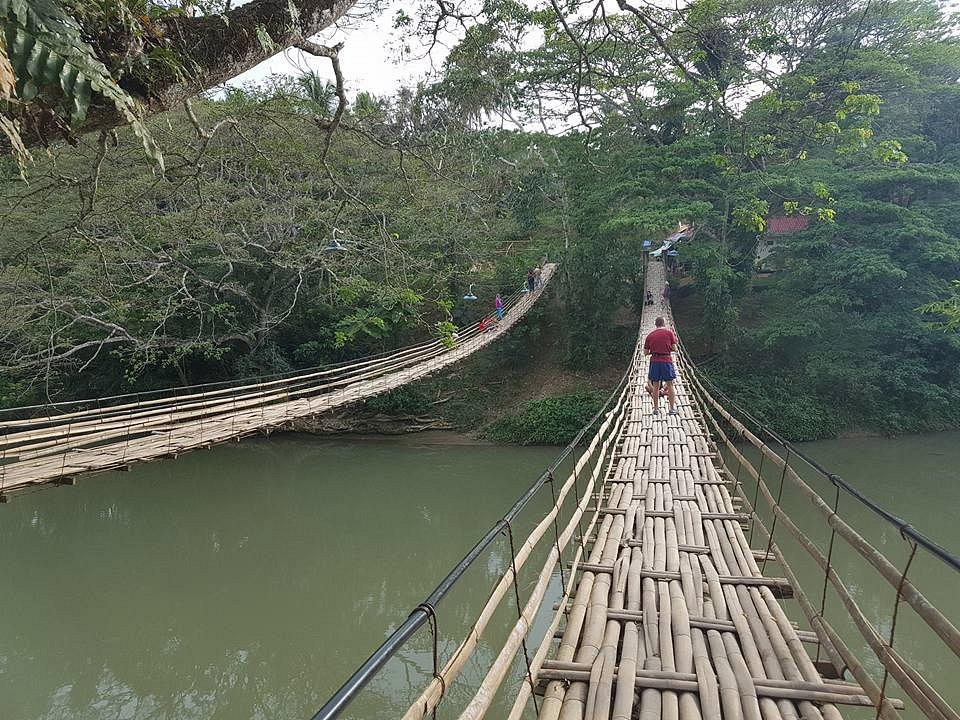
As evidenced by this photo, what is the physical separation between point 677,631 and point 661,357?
10.3 ft

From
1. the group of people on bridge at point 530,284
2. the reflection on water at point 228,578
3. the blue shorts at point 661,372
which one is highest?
the group of people on bridge at point 530,284

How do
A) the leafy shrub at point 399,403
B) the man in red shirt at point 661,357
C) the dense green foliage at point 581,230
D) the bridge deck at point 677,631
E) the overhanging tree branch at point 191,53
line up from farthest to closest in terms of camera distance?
the leafy shrub at point 399,403 → the dense green foliage at point 581,230 → the man in red shirt at point 661,357 → the overhanging tree branch at point 191,53 → the bridge deck at point 677,631

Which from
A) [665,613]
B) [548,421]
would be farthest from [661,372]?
[548,421]

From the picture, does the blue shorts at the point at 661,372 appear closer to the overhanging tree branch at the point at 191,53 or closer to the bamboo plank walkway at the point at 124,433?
the bamboo plank walkway at the point at 124,433

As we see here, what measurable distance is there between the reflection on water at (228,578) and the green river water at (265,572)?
0.06 ft

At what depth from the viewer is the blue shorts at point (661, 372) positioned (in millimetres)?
4398

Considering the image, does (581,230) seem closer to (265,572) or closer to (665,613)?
(265,572)

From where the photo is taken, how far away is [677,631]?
1499mm

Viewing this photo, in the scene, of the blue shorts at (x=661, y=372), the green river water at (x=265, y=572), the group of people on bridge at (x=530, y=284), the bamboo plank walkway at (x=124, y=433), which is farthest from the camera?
the group of people on bridge at (x=530, y=284)

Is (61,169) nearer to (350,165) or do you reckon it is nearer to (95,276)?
(95,276)

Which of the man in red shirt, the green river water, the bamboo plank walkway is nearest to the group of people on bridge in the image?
the green river water

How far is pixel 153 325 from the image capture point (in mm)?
8781

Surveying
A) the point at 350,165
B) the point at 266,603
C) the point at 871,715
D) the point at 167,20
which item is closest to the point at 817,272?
the point at 871,715

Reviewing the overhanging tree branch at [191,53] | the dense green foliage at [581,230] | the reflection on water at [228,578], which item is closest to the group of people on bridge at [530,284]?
the dense green foliage at [581,230]
